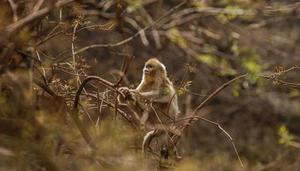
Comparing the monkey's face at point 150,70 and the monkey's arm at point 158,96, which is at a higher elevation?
the monkey's face at point 150,70

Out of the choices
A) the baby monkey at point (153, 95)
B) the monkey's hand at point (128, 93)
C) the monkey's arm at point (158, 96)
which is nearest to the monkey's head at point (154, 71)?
the baby monkey at point (153, 95)

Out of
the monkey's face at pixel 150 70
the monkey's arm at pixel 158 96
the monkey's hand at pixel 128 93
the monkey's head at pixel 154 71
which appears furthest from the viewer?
the monkey's face at pixel 150 70

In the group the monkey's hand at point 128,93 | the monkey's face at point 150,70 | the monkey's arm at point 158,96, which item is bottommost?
the monkey's arm at point 158,96

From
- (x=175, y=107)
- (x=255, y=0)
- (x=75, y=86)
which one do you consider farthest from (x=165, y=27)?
(x=75, y=86)

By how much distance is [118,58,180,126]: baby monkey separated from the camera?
20.5 ft

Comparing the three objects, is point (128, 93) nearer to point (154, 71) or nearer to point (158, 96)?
point (158, 96)

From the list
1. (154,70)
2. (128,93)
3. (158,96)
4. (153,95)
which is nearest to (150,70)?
(154,70)

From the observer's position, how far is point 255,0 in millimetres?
9641

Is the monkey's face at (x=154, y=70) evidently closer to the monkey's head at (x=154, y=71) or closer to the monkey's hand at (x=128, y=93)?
the monkey's head at (x=154, y=71)

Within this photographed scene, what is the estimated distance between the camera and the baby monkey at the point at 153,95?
20.5 ft

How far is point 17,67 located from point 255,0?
596 centimetres

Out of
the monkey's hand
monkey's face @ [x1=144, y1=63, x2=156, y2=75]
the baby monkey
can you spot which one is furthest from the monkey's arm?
the monkey's hand

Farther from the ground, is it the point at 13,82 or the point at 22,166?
the point at 13,82

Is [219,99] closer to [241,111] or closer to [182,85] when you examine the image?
[241,111]
